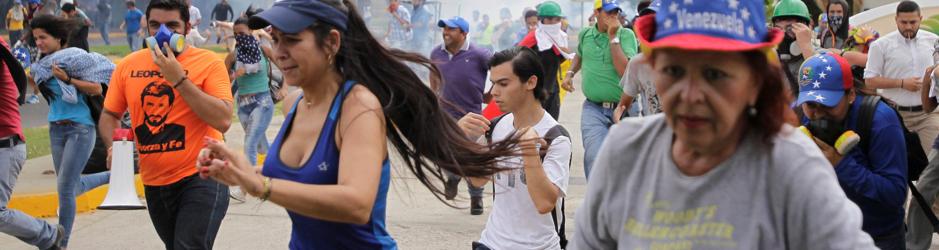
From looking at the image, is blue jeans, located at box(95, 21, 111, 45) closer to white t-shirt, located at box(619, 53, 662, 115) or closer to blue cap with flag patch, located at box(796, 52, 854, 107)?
white t-shirt, located at box(619, 53, 662, 115)

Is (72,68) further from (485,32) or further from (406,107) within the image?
(485,32)

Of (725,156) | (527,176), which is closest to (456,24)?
(527,176)

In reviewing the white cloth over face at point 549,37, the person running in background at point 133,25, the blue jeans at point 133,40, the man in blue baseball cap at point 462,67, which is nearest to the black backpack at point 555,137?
the man in blue baseball cap at point 462,67

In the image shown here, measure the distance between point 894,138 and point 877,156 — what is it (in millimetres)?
90

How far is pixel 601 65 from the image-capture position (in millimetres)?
9633

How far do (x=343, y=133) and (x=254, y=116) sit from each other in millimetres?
7681

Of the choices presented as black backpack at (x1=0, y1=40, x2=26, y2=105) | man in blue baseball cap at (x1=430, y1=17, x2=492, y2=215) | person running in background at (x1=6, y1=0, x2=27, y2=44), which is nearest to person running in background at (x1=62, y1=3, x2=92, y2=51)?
black backpack at (x1=0, y1=40, x2=26, y2=105)

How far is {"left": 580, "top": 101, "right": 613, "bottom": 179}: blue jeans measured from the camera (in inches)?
349

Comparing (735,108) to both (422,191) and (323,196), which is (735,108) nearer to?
(323,196)

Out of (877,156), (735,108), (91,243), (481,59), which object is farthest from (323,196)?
(481,59)

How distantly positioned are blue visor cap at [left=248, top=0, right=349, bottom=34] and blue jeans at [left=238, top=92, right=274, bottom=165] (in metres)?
7.30

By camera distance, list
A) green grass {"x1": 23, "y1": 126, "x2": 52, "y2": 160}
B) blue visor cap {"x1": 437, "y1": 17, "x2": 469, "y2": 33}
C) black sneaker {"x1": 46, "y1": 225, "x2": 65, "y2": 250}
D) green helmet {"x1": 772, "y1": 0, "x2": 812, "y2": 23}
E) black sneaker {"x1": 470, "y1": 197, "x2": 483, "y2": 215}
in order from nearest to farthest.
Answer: black sneaker {"x1": 46, "y1": 225, "x2": 65, "y2": 250} < green helmet {"x1": 772, "y1": 0, "x2": 812, "y2": 23} < black sneaker {"x1": 470, "y1": 197, "x2": 483, "y2": 215} < blue visor cap {"x1": 437, "y1": 17, "x2": 469, "y2": 33} < green grass {"x1": 23, "y1": 126, "x2": 52, "y2": 160}

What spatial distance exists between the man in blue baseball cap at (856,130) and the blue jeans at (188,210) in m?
2.58

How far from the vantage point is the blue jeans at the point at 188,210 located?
18.0ft
